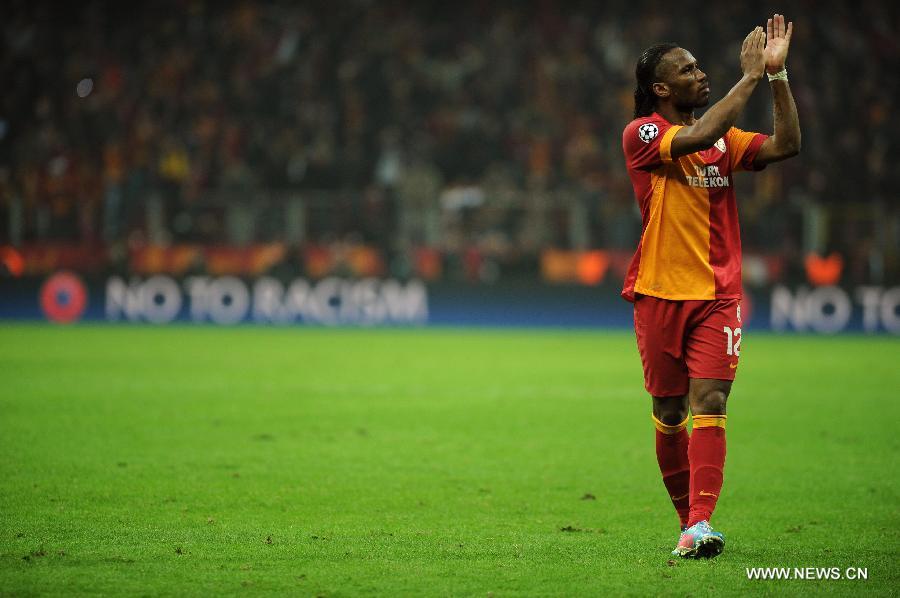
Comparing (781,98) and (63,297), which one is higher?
(781,98)

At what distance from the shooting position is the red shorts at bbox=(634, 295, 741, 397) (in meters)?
5.31

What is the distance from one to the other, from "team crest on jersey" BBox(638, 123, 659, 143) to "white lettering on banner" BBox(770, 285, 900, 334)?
16208 mm

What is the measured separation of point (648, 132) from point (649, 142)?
1.6 inches

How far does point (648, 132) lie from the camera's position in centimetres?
528

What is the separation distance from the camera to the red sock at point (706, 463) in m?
5.24

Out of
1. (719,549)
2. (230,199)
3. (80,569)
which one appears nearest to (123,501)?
(80,569)

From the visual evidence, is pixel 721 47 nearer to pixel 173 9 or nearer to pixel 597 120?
pixel 597 120

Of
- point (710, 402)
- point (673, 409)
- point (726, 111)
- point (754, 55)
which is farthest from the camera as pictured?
point (673, 409)

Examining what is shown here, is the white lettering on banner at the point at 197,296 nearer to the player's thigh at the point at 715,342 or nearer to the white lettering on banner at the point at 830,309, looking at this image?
the white lettering on banner at the point at 830,309

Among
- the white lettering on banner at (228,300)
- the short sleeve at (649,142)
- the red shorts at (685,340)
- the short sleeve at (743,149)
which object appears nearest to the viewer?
the short sleeve at (649,142)

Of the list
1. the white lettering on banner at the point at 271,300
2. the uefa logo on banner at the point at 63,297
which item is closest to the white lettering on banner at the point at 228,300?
the white lettering on banner at the point at 271,300

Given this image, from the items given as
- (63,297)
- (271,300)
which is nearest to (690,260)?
(271,300)

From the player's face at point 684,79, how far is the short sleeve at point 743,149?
21 centimetres
